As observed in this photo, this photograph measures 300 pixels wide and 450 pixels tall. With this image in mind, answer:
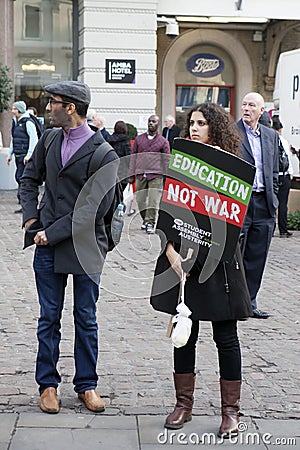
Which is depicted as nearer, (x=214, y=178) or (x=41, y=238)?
→ (x=214, y=178)

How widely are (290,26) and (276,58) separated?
1.11 m

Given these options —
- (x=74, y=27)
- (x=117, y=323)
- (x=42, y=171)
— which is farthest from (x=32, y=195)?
(x=74, y=27)

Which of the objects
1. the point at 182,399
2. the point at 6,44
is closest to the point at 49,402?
the point at 182,399

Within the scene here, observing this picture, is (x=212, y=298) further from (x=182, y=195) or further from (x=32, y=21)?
(x=32, y=21)

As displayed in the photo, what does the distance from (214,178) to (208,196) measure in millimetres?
104

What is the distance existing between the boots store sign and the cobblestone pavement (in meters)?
10.6

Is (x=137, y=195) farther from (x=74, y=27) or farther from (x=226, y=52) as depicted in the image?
(x=226, y=52)

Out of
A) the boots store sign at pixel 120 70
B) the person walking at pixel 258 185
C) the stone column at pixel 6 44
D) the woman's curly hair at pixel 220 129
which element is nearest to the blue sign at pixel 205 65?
the boots store sign at pixel 120 70

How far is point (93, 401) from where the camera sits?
5.47 metres

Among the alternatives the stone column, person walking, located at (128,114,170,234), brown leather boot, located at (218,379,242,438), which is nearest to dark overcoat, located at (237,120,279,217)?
person walking, located at (128,114,170,234)

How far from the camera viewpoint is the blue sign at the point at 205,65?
24844mm

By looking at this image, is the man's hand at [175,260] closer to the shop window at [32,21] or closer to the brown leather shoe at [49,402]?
the brown leather shoe at [49,402]

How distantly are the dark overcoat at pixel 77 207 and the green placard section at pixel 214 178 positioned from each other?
24.4 inches

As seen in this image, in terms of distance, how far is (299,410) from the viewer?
5.62 m
